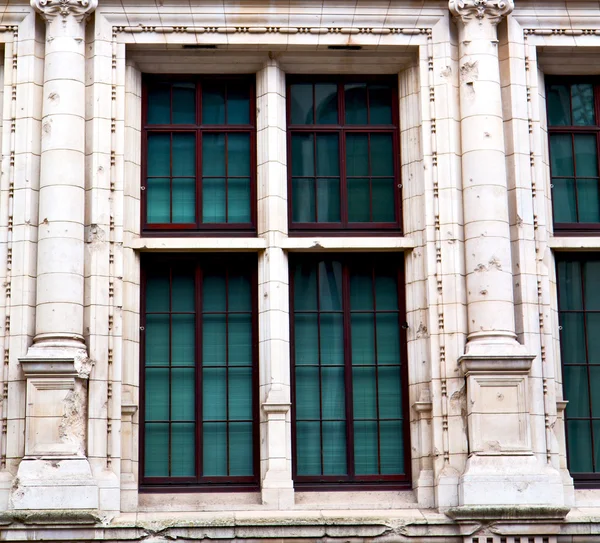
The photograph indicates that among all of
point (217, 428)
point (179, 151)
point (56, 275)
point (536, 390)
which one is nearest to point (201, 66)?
point (179, 151)

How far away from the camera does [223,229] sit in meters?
19.4

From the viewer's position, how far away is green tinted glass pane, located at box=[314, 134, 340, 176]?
19688 millimetres

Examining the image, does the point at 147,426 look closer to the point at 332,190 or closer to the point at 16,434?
the point at 16,434

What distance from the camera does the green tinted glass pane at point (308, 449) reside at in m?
18.8

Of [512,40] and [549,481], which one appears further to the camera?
[512,40]

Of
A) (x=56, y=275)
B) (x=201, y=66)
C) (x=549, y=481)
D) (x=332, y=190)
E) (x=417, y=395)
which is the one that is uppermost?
(x=201, y=66)

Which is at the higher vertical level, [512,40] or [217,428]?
[512,40]

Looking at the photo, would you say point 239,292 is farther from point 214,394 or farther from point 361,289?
point 361,289

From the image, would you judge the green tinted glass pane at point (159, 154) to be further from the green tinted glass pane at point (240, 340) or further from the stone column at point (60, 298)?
the green tinted glass pane at point (240, 340)

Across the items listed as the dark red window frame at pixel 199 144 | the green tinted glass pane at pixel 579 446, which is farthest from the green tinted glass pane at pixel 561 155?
the dark red window frame at pixel 199 144

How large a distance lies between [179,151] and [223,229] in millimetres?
1278

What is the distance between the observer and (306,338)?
19188 mm

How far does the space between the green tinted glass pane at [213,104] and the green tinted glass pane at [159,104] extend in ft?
1.63

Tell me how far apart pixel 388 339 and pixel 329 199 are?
6.86 ft
